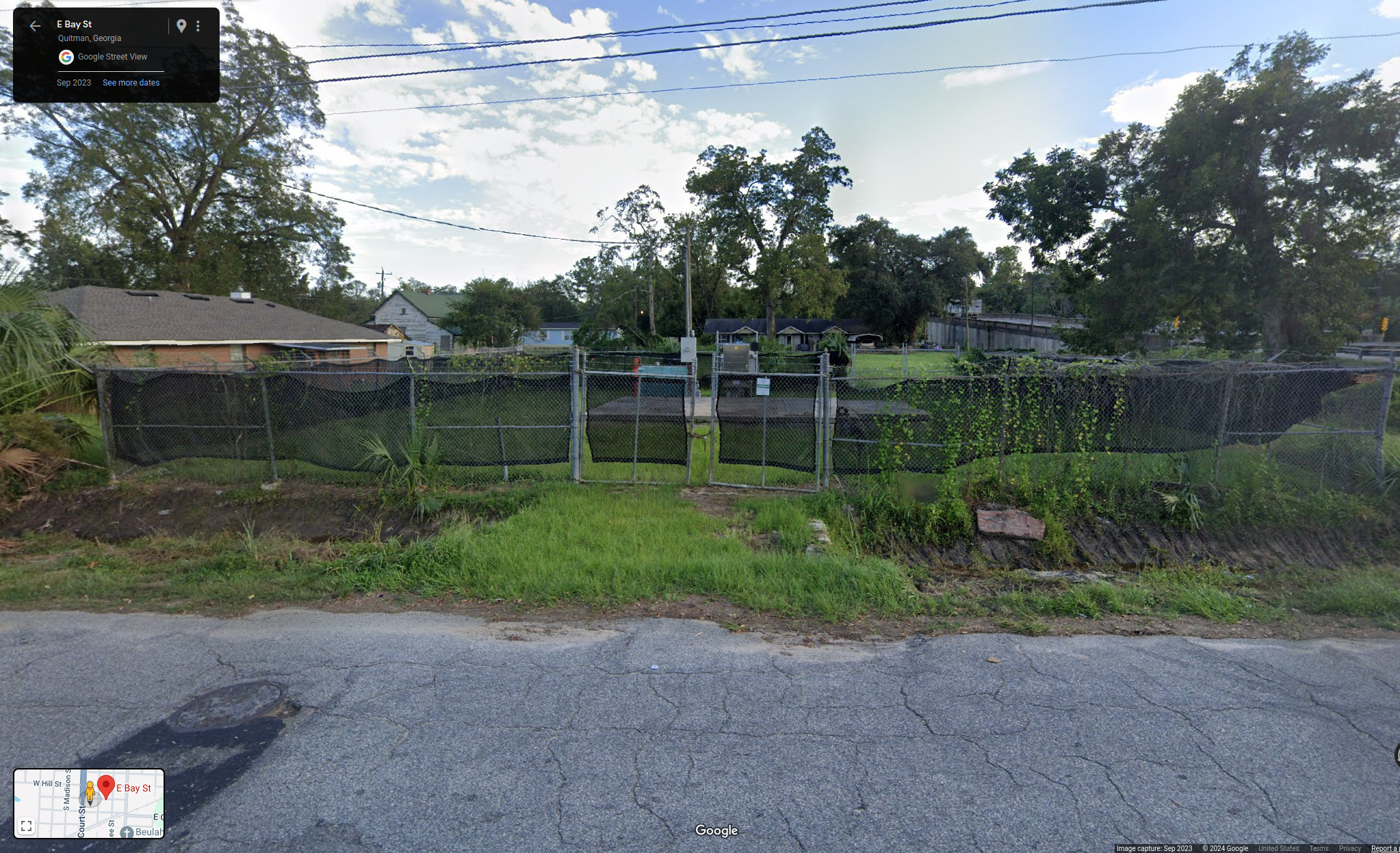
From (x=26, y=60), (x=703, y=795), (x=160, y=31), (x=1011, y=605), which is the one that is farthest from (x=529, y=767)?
(x=26, y=60)

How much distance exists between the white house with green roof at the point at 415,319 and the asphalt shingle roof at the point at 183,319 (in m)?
23.4

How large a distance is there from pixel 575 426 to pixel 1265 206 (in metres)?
21.0

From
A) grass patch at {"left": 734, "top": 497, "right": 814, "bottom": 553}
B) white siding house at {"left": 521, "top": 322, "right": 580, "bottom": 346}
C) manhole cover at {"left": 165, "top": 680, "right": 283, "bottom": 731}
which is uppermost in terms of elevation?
white siding house at {"left": 521, "top": 322, "right": 580, "bottom": 346}

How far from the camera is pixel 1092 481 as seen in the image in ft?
25.7

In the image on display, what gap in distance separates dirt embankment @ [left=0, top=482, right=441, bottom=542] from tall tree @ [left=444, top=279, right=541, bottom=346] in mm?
41465

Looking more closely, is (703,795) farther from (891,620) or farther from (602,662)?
(891,620)

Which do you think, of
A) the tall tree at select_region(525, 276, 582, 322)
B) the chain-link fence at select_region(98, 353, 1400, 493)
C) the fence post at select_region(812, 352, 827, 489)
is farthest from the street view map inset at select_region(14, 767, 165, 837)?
the tall tree at select_region(525, 276, 582, 322)

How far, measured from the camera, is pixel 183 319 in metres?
21.9

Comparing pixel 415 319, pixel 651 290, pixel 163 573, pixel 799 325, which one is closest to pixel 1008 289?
pixel 799 325

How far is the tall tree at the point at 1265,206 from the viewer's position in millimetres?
17172

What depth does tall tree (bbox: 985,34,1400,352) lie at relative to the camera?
56.3 ft

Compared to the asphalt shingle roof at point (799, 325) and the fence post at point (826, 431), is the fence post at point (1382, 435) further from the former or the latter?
the asphalt shingle roof at point (799, 325)

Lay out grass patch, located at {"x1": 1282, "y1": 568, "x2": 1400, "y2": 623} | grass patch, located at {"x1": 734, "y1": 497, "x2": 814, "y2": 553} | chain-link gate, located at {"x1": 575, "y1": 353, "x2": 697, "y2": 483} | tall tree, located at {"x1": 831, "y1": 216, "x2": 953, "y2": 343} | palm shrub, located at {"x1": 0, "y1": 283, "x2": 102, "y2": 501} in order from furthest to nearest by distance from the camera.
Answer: tall tree, located at {"x1": 831, "y1": 216, "x2": 953, "y2": 343} → chain-link gate, located at {"x1": 575, "y1": 353, "x2": 697, "y2": 483} → palm shrub, located at {"x1": 0, "y1": 283, "x2": 102, "y2": 501} → grass patch, located at {"x1": 734, "y1": 497, "x2": 814, "y2": 553} → grass patch, located at {"x1": 1282, "y1": 568, "x2": 1400, "y2": 623}

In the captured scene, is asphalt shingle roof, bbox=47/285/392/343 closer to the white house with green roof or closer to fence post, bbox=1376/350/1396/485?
the white house with green roof
